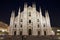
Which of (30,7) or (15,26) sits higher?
(30,7)

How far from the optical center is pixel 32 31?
4612 cm

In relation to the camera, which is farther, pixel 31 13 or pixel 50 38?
pixel 31 13

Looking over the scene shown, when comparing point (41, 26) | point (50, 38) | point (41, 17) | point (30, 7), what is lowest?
point (50, 38)

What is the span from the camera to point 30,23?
1880 inches

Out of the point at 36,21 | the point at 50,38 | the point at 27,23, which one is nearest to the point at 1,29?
the point at 27,23

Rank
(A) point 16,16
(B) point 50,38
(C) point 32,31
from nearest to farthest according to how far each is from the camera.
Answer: (B) point 50,38 < (C) point 32,31 < (A) point 16,16

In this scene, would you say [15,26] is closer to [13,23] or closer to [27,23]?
[13,23]

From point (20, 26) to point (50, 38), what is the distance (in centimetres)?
1835

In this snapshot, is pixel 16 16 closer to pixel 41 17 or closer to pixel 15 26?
pixel 15 26

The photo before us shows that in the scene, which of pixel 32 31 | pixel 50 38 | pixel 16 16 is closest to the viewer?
pixel 50 38

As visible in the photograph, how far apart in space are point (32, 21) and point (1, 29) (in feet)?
41.4

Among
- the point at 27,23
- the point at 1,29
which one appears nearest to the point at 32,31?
the point at 27,23

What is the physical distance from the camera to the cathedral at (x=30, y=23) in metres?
46.2

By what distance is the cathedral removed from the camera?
1817 inches
